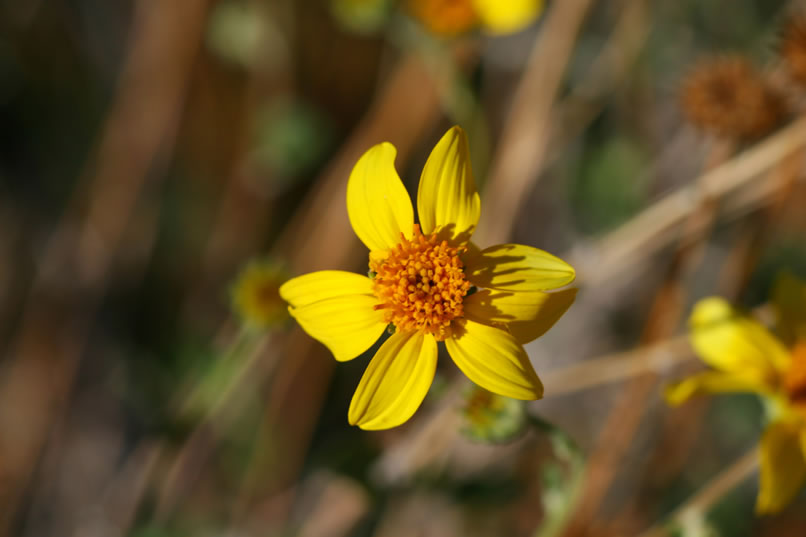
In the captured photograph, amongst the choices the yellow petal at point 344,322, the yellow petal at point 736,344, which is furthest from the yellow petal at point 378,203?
the yellow petal at point 736,344

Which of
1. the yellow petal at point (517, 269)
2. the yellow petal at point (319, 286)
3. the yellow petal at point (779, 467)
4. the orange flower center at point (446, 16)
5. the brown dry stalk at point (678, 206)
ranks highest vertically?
the orange flower center at point (446, 16)

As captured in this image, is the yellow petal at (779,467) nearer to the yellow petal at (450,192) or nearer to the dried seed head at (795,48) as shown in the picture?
the yellow petal at (450,192)

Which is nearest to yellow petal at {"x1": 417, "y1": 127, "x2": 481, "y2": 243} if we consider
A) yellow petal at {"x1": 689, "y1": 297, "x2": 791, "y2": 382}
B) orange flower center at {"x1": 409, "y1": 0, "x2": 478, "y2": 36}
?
yellow petal at {"x1": 689, "y1": 297, "x2": 791, "y2": 382}

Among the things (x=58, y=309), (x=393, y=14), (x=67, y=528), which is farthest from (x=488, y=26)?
(x=67, y=528)

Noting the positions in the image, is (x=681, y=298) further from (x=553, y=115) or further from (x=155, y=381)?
(x=155, y=381)

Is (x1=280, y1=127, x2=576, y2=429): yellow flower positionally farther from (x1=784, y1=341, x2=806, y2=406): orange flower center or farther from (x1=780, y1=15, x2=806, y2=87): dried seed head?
(x1=780, y1=15, x2=806, y2=87): dried seed head

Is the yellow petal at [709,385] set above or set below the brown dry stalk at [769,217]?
below

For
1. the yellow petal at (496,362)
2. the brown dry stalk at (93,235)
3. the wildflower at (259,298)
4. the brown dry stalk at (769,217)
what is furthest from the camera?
the brown dry stalk at (93,235)
